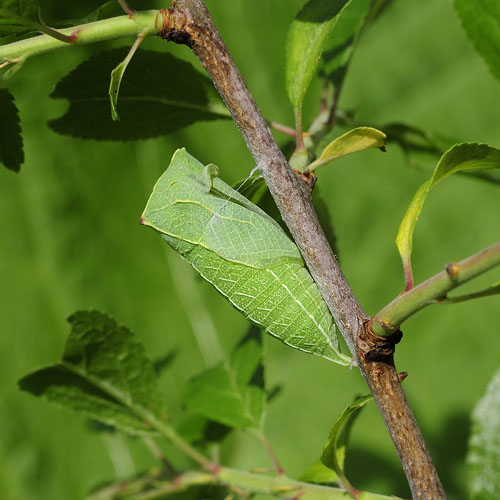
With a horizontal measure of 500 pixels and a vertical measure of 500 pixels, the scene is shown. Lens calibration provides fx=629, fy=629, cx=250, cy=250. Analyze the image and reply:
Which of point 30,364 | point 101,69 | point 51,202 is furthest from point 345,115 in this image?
point 30,364

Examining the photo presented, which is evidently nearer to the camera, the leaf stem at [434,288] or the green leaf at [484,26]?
the leaf stem at [434,288]

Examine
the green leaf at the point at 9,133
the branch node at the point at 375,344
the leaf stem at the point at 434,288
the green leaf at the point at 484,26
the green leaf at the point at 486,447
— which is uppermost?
the green leaf at the point at 9,133

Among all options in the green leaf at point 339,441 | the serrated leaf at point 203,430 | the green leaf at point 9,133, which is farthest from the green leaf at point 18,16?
the serrated leaf at point 203,430

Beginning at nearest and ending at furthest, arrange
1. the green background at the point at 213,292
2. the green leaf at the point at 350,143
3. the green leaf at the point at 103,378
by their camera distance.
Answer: the green leaf at the point at 350,143 → the green leaf at the point at 103,378 → the green background at the point at 213,292

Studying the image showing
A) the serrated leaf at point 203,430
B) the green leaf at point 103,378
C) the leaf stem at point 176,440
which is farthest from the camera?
the serrated leaf at point 203,430

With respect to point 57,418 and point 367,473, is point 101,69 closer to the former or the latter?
point 57,418

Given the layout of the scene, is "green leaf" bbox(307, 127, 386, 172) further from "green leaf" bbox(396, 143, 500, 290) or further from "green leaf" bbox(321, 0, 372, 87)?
"green leaf" bbox(321, 0, 372, 87)

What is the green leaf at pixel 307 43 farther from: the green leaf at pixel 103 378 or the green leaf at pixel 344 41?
the green leaf at pixel 103 378
